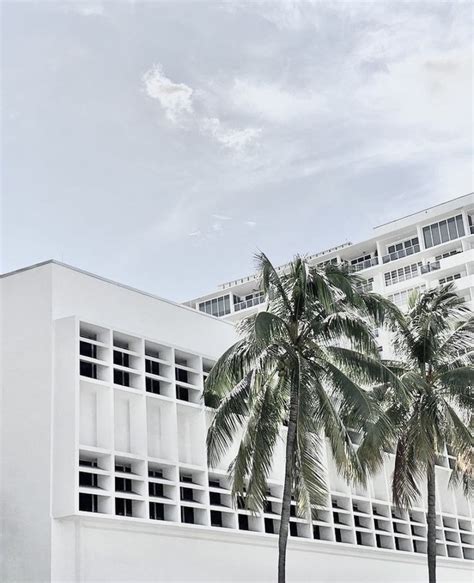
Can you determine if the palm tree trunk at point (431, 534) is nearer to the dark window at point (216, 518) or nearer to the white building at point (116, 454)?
the white building at point (116, 454)

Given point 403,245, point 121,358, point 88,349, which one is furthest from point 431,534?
point 403,245

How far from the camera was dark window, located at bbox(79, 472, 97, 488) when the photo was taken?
73.4ft

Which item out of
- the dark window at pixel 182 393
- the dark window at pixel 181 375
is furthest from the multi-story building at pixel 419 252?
the dark window at pixel 182 393

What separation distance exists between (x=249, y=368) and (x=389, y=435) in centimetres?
438

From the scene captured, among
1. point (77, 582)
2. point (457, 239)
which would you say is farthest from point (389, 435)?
point (457, 239)

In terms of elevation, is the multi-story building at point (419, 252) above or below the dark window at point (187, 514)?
above

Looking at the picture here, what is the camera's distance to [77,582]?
68.5 ft

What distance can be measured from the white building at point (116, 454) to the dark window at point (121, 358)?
4cm

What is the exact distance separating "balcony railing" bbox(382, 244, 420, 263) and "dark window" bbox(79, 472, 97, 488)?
1662 inches

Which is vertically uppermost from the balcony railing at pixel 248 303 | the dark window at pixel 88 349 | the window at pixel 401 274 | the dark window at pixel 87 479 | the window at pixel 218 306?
the window at pixel 218 306

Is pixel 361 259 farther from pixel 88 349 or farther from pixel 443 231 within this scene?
pixel 88 349

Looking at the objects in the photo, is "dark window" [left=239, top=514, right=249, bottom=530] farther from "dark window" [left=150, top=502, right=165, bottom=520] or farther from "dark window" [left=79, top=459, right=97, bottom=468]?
"dark window" [left=79, top=459, right=97, bottom=468]

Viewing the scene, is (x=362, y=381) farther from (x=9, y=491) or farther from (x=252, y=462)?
(x=9, y=491)

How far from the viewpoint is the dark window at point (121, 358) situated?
24891 mm
